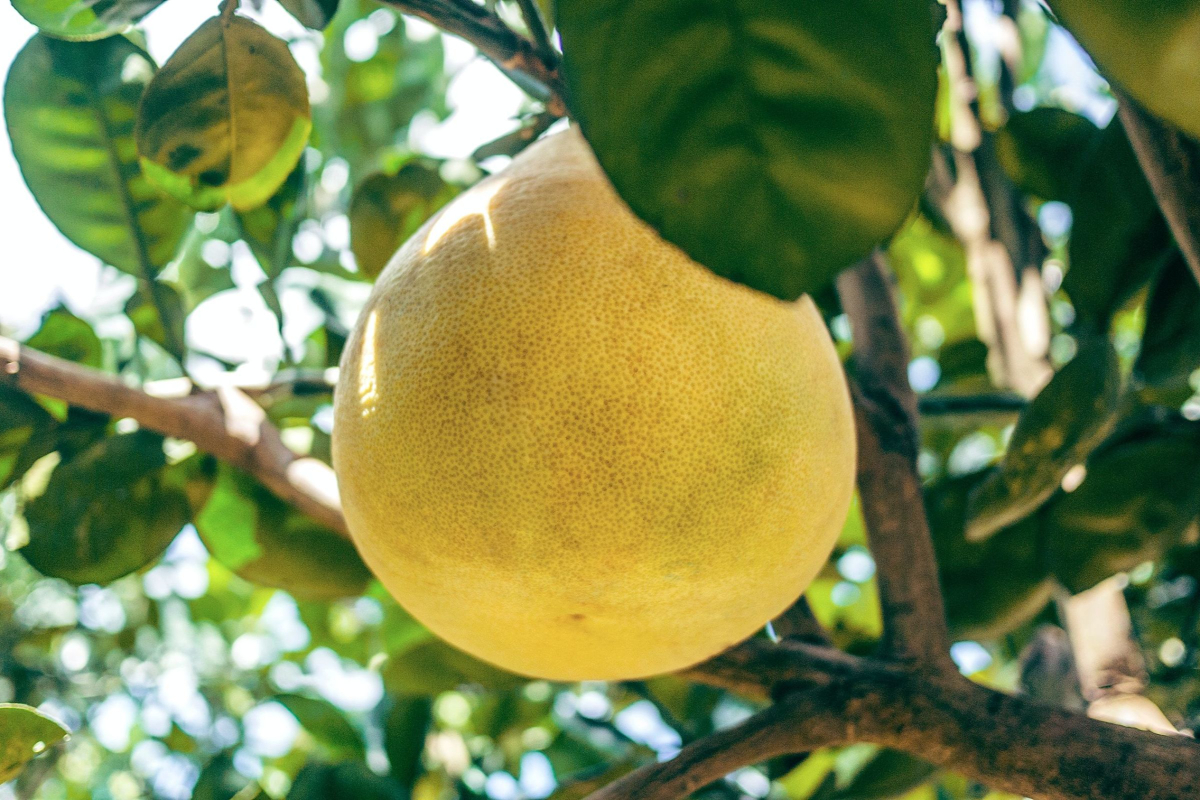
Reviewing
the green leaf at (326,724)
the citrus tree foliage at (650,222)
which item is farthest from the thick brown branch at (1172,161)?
the green leaf at (326,724)

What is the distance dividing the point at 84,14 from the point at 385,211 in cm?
51

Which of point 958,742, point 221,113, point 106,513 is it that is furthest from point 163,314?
point 958,742

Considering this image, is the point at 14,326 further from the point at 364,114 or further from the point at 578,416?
the point at 578,416

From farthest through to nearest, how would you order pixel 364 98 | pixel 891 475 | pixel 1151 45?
pixel 364 98
pixel 891 475
pixel 1151 45

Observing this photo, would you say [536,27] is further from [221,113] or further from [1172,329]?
[1172,329]

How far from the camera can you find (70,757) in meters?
3.33

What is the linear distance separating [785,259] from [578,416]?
10.0 inches

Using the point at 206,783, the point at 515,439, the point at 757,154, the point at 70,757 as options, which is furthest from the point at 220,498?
the point at 70,757

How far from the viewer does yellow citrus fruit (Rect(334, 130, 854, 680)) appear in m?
0.58

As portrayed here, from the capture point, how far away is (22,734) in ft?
1.94

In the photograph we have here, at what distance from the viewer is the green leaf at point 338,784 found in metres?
0.99

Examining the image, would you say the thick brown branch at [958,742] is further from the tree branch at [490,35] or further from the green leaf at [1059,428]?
the tree branch at [490,35]

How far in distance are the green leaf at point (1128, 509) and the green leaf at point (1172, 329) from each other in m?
0.13

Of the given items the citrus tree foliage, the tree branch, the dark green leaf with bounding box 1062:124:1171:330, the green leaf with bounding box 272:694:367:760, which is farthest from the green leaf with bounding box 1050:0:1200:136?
the green leaf with bounding box 272:694:367:760
